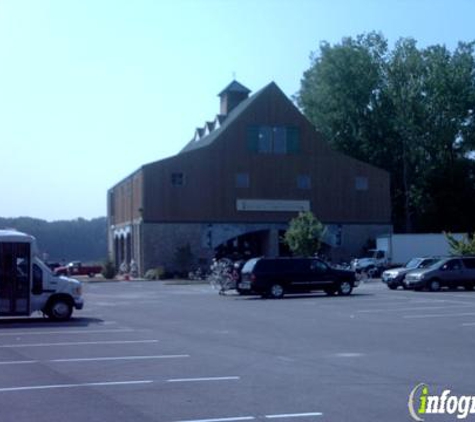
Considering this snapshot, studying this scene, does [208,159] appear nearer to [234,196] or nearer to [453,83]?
[234,196]

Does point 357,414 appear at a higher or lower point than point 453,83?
lower

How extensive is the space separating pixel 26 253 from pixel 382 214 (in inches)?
1963

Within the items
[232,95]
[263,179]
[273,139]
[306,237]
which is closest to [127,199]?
[263,179]

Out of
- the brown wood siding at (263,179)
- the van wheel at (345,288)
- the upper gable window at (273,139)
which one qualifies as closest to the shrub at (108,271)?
the brown wood siding at (263,179)

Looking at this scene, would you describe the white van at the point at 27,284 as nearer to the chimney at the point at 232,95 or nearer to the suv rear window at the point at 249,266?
the suv rear window at the point at 249,266

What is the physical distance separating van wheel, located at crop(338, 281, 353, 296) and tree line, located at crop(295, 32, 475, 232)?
39665mm

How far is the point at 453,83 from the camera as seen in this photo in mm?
77875

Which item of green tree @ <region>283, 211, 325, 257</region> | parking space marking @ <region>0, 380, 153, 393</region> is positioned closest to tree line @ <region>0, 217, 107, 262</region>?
green tree @ <region>283, 211, 325, 257</region>

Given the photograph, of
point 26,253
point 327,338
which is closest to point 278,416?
point 327,338

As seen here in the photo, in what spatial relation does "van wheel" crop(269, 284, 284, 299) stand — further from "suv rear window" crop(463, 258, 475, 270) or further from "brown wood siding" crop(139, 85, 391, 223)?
"brown wood siding" crop(139, 85, 391, 223)

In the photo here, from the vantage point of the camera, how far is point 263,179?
68.8m

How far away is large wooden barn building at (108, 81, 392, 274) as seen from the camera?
6694 cm

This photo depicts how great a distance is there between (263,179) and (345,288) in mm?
29642

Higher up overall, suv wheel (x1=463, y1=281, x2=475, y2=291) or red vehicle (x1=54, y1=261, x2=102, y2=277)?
red vehicle (x1=54, y1=261, x2=102, y2=277)
